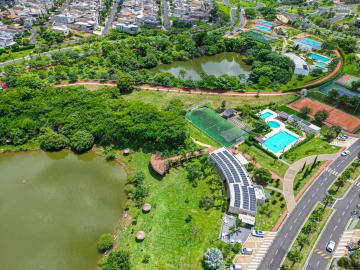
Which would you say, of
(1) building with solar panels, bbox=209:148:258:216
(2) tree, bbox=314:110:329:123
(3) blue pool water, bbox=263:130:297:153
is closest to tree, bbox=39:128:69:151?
(1) building with solar panels, bbox=209:148:258:216

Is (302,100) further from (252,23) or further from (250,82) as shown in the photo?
(252,23)

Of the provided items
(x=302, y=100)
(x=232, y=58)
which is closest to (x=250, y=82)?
(x=302, y=100)

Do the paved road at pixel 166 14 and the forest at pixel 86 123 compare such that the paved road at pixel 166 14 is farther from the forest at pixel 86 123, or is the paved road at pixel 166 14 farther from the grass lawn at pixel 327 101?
the forest at pixel 86 123

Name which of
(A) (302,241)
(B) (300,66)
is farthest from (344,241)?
(B) (300,66)

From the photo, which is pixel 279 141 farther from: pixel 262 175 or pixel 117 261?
pixel 117 261

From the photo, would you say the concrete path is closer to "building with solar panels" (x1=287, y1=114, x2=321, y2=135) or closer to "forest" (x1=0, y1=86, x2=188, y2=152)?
"building with solar panels" (x1=287, y1=114, x2=321, y2=135)

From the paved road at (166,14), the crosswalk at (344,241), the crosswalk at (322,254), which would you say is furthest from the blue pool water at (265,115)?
the paved road at (166,14)
